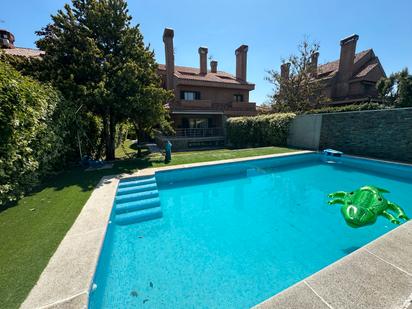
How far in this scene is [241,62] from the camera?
25516 mm

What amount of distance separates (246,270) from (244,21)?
17074mm

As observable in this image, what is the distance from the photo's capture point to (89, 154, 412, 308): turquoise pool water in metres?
3.04

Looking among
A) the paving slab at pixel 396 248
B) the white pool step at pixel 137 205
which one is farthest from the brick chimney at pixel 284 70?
the paving slab at pixel 396 248

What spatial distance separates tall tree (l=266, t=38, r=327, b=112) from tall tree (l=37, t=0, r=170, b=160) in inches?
760

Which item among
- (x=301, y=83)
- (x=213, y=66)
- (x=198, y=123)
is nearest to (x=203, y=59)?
(x=213, y=66)

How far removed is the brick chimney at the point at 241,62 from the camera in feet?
81.6

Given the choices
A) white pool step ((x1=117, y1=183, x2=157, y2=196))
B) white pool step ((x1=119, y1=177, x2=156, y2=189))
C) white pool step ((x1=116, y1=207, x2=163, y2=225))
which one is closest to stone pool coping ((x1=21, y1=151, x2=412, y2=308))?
white pool step ((x1=116, y1=207, x2=163, y2=225))

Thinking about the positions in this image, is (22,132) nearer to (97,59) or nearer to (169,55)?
(97,59)

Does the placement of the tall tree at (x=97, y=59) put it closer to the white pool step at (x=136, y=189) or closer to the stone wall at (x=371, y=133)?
the white pool step at (x=136, y=189)

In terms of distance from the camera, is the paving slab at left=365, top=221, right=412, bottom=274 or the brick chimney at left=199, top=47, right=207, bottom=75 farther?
the brick chimney at left=199, top=47, right=207, bottom=75

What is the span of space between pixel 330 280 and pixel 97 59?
36.8ft

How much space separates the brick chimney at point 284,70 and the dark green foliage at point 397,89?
401 inches

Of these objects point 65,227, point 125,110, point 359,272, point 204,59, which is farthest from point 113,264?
point 204,59

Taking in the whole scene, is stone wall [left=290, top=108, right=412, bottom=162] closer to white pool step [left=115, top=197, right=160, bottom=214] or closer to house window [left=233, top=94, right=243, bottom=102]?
white pool step [left=115, top=197, right=160, bottom=214]
